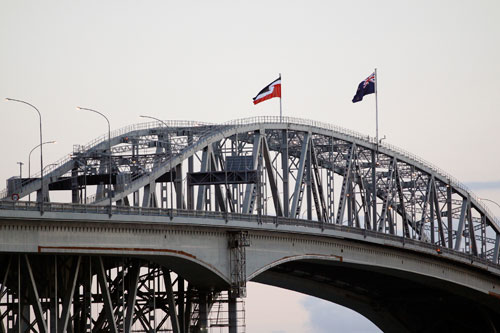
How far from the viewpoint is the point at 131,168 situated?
101 m

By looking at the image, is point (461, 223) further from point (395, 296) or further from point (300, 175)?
point (300, 175)

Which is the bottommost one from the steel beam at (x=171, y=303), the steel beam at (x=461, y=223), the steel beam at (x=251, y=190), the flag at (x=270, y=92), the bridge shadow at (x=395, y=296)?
the bridge shadow at (x=395, y=296)

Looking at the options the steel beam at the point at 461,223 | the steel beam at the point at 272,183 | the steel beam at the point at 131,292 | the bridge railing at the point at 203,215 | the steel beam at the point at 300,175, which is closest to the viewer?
the bridge railing at the point at 203,215

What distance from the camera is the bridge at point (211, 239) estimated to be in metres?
80.2

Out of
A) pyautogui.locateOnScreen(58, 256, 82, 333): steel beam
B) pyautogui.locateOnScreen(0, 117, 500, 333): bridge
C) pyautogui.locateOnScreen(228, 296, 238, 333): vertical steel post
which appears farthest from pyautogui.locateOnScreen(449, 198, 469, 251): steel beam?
pyautogui.locateOnScreen(58, 256, 82, 333): steel beam

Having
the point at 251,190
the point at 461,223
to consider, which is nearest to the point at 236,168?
the point at 251,190

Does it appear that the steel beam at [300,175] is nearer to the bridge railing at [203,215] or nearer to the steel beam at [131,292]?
the bridge railing at [203,215]

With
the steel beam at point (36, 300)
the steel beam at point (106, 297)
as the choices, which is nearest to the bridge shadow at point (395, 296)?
the steel beam at point (106, 297)

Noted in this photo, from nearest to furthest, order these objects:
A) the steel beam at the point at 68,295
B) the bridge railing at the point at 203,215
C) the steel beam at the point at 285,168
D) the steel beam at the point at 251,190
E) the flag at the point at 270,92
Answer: the bridge railing at the point at 203,215 → the steel beam at the point at 68,295 → the steel beam at the point at 251,190 → the steel beam at the point at 285,168 → the flag at the point at 270,92

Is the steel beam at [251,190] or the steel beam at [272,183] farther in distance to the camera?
the steel beam at [272,183]

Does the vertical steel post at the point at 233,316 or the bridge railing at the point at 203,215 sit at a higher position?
the bridge railing at the point at 203,215

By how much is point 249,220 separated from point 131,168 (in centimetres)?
1193

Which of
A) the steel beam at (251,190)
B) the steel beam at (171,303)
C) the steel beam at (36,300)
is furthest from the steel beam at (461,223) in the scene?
the steel beam at (36,300)

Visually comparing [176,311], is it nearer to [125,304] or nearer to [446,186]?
[125,304]
